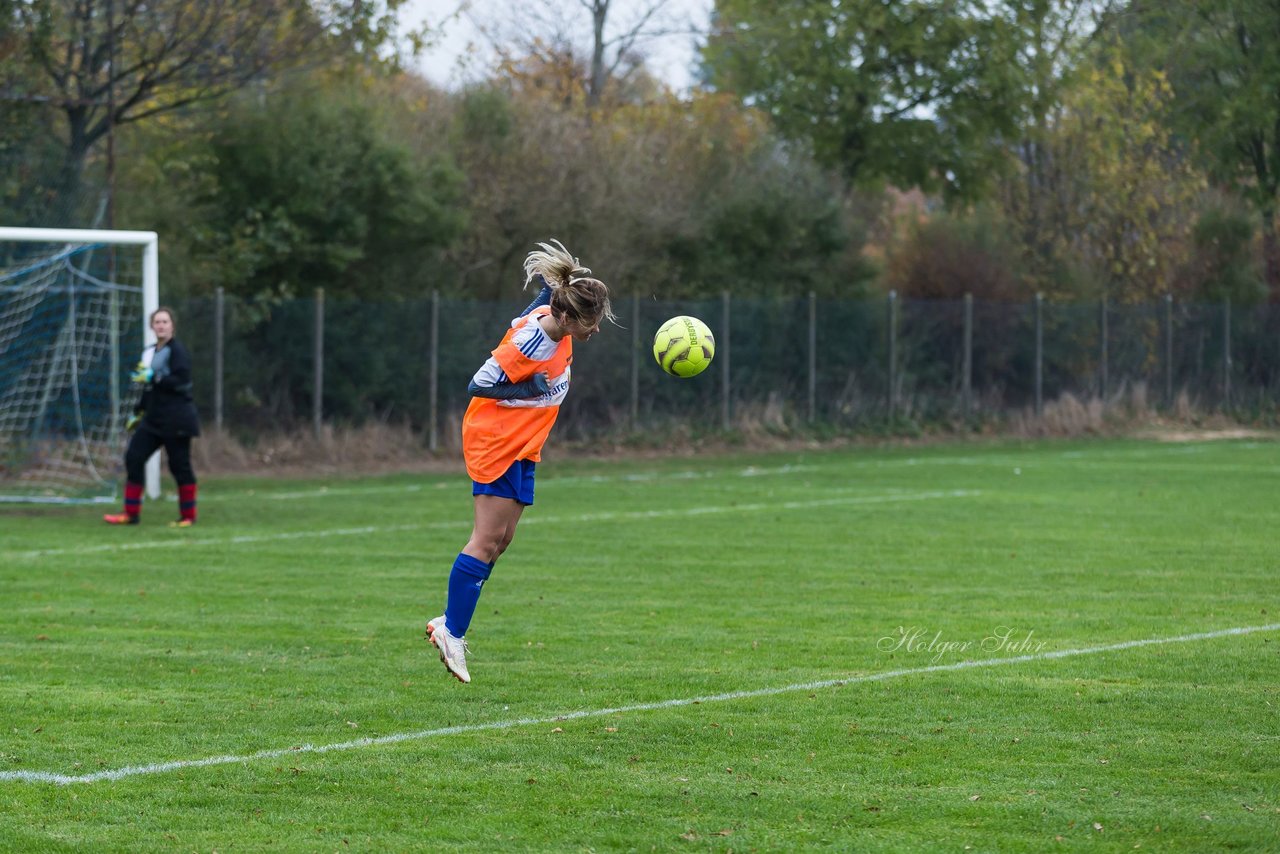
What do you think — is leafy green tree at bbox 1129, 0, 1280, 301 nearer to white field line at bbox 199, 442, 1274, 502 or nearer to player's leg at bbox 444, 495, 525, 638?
white field line at bbox 199, 442, 1274, 502

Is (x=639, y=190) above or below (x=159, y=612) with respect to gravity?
above

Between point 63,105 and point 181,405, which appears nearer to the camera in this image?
point 181,405

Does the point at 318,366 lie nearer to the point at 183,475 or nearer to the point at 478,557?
the point at 183,475

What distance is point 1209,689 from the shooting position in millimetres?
7734

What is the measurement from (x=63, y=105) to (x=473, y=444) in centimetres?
1550

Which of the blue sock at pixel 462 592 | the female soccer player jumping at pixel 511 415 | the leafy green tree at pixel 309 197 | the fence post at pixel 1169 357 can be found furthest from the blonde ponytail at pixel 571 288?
the fence post at pixel 1169 357

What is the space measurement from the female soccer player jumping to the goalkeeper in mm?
7933

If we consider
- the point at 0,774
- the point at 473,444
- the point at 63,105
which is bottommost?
the point at 0,774

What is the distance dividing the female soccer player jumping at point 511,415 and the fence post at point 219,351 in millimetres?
14923

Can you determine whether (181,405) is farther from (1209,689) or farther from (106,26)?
(1209,689)

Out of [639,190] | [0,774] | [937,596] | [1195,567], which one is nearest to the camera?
[0,774]

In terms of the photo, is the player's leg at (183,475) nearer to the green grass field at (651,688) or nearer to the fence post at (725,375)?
the green grass field at (651,688)

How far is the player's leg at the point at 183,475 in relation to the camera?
15281mm

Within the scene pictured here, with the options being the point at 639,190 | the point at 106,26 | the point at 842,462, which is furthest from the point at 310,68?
the point at 842,462
